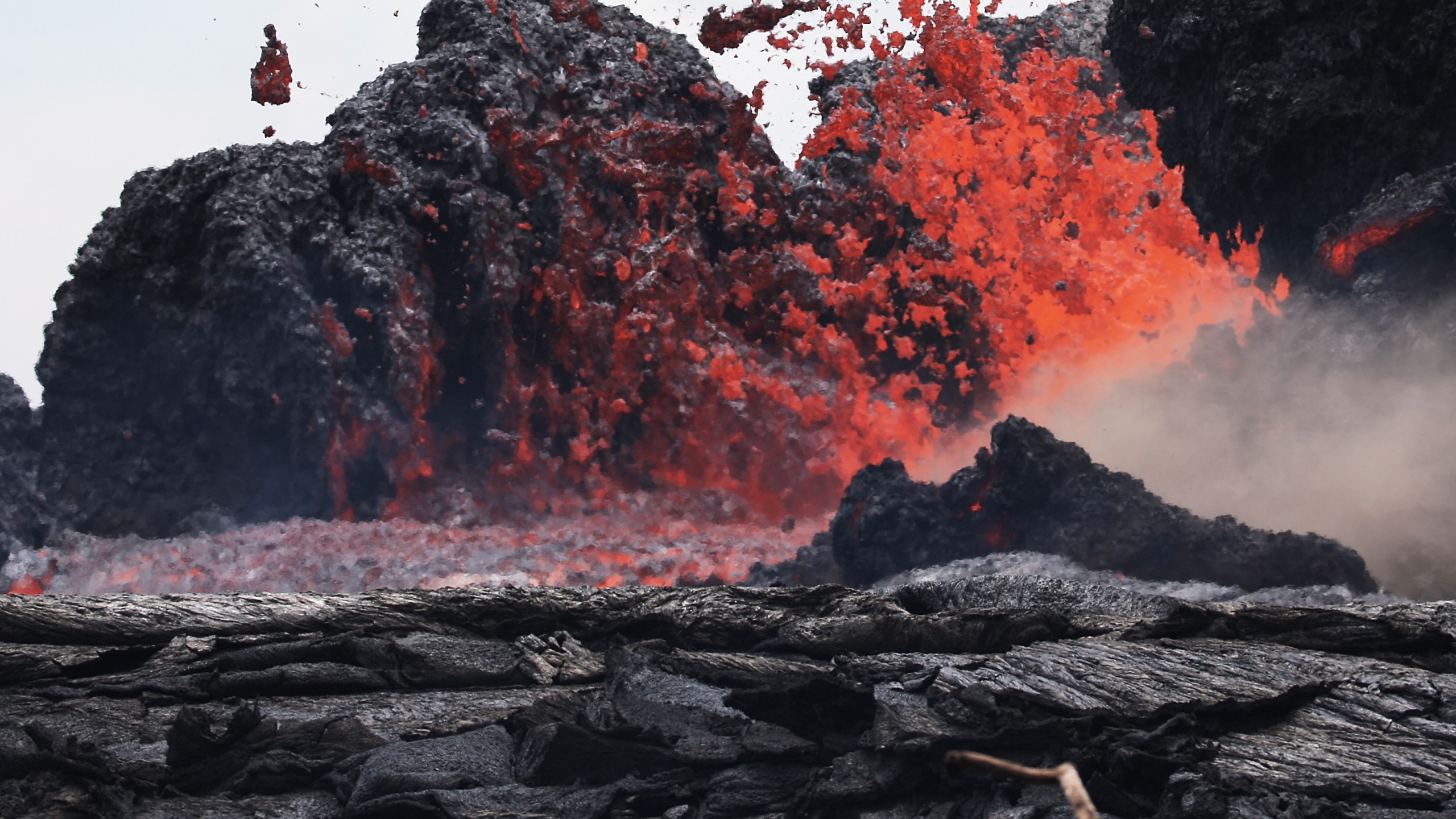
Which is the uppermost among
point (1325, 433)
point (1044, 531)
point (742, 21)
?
point (742, 21)

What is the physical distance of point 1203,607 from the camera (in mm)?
6727

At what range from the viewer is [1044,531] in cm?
1438

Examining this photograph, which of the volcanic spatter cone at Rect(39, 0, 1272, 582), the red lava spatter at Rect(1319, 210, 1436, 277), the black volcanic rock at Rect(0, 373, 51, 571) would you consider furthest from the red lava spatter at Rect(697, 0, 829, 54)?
the black volcanic rock at Rect(0, 373, 51, 571)

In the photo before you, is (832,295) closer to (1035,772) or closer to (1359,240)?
(1359,240)

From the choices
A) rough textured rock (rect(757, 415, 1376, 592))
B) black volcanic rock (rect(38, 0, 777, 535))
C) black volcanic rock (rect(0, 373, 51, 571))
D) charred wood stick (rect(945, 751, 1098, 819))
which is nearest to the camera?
charred wood stick (rect(945, 751, 1098, 819))

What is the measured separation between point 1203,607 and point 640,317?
16.2m

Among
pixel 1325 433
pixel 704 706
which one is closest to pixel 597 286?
pixel 1325 433

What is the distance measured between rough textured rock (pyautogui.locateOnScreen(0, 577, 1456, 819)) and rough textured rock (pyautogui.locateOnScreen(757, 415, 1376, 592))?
19.0ft

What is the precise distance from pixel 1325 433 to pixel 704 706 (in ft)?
41.0

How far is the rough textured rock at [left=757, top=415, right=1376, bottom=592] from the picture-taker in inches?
474

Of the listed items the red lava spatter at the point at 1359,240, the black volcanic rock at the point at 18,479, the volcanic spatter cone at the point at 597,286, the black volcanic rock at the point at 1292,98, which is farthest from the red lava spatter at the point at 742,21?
the black volcanic rock at the point at 18,479

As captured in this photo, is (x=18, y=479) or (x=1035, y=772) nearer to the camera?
(x=1035, y=772)

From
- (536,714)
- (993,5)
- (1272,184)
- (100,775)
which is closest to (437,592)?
(536,714)

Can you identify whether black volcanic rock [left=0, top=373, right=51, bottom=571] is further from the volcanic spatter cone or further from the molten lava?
the molten lava
